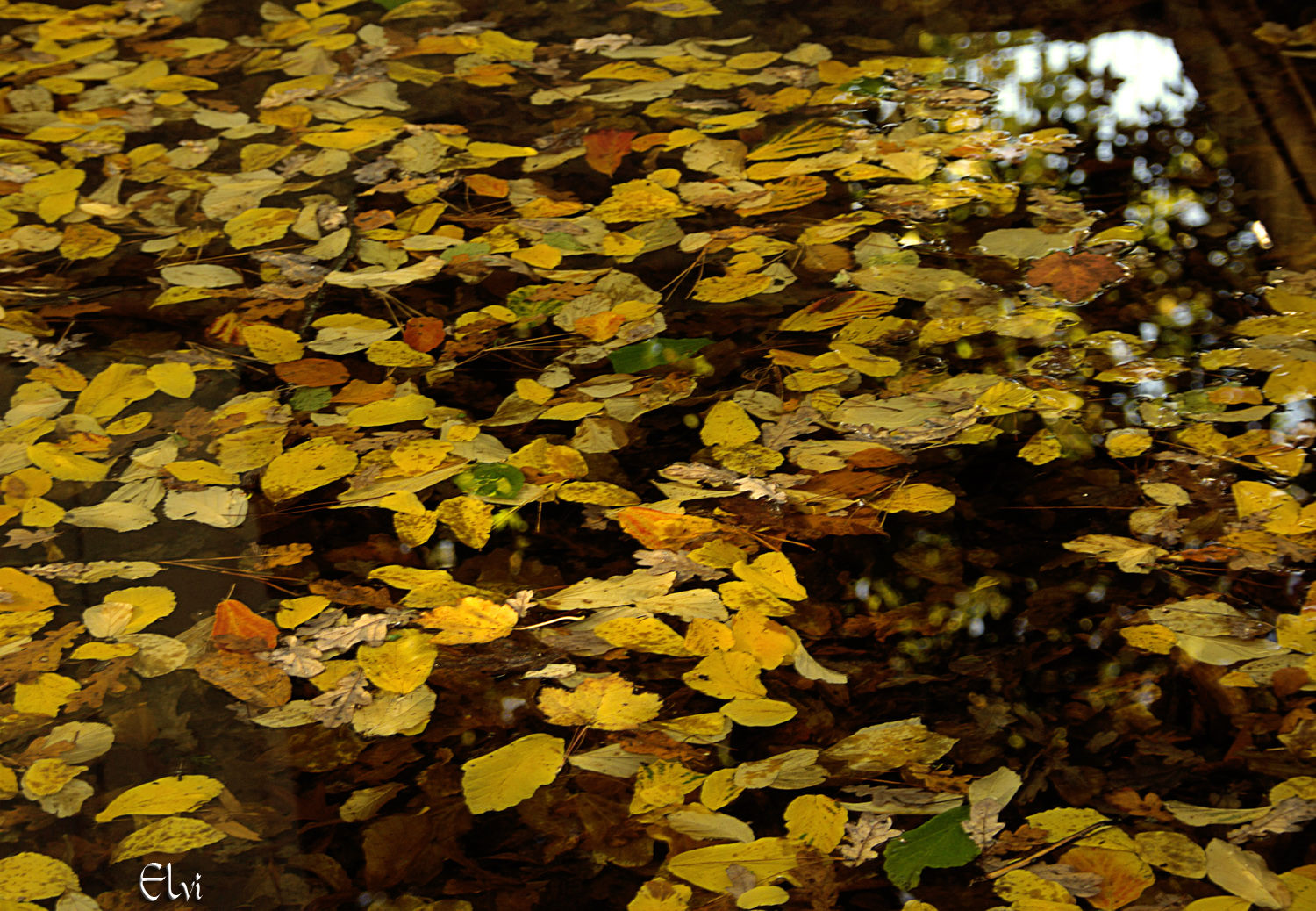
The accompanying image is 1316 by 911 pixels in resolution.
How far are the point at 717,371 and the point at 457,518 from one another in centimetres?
38

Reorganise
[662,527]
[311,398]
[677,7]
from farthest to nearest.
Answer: [677,7] < [311,398] < [662,527]

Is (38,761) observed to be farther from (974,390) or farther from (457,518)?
(974,390)

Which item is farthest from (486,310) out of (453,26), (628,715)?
(453,26)

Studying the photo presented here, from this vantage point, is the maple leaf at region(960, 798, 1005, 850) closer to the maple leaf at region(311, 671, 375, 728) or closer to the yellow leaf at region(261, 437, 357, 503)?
the maple leaf at region(311, 671, 375, 728)

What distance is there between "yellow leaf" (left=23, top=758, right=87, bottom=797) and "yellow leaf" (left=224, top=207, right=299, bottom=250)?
900 mm

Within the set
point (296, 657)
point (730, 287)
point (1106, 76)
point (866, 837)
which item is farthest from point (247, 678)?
point (1106, 76)

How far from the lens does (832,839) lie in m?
0.85

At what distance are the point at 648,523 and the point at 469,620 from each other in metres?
0.22

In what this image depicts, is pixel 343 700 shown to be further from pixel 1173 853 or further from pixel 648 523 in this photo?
pixel 1173 853

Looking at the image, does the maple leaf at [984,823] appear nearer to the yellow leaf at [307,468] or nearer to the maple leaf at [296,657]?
the maple leaf at [296,657]

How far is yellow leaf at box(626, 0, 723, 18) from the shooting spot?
2.19m

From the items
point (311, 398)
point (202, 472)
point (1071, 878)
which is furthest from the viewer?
point (311, 398)

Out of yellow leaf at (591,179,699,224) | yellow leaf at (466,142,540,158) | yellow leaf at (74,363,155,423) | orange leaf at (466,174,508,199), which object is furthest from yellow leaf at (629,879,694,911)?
yellow leaf at (466,142,540,158)

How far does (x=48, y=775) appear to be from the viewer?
0.94 m
